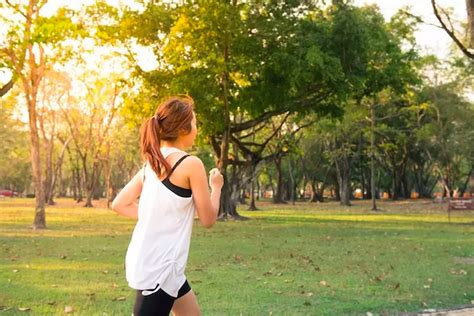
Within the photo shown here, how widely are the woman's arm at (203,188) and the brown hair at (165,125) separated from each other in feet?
0.64

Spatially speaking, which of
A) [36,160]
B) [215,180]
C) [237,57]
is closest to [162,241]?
[215,180]

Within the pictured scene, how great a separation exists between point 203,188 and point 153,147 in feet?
1.15

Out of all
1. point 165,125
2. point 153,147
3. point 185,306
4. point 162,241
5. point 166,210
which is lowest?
→ point 185,306

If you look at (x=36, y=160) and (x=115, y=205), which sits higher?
(x=36, y=160)

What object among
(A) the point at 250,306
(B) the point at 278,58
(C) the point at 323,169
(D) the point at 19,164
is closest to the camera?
(A) the point at 250,306

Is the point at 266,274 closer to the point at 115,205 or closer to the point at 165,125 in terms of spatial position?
the point at 115,205

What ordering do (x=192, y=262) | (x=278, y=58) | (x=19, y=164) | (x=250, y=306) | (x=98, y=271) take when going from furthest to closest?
(x=19, y=164)
(x=278, y=58)
(x=192, y=262)
(x=98, y=271)
(x=250, y=306)

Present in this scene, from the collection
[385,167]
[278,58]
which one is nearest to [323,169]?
[385,167]

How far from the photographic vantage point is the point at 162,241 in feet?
10.4

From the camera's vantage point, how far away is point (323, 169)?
6450 centimetres

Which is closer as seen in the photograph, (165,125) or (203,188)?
(203,188)

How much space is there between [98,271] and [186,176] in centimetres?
795

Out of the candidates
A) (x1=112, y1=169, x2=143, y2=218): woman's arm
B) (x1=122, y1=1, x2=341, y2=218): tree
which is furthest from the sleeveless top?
(x1=122, y1=1, x2=341, y2=218): tree

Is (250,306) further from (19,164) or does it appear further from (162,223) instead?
(19,164)
